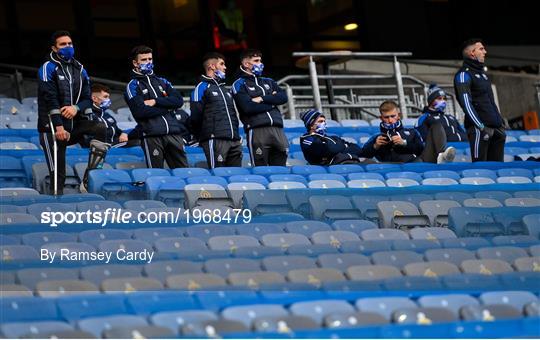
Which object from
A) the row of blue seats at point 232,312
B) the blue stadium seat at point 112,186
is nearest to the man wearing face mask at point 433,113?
the blue stadium seat at point 112,186

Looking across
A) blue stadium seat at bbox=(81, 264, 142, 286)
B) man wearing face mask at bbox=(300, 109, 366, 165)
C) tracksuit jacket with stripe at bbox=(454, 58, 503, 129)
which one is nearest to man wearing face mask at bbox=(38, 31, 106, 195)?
man wearing face mask at bbox=(300, 109, 366, 165)

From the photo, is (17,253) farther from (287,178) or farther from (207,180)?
(287,178)

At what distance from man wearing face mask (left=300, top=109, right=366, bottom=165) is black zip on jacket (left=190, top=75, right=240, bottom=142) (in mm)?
795

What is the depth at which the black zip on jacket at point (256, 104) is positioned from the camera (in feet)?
38.2

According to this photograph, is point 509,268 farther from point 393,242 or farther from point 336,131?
point 336,131

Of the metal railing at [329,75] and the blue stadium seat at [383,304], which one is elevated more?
the metal railing at [329,75]

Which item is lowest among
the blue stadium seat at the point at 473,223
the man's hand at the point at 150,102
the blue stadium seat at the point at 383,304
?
the blue stadium seat at the point at 473,223

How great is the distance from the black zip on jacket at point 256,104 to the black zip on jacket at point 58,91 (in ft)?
5.60

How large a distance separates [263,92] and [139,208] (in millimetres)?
2778

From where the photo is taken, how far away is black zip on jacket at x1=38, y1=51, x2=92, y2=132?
33.8 ft

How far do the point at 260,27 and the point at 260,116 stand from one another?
849 cm

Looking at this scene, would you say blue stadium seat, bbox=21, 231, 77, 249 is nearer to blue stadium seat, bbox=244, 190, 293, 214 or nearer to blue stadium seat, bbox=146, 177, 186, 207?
blue stadium seat, bbox=146, 177, 186, 207

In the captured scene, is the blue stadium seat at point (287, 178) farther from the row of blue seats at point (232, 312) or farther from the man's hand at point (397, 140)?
the row of blue seats at point (232, 312)

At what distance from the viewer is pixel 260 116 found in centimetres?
1166
